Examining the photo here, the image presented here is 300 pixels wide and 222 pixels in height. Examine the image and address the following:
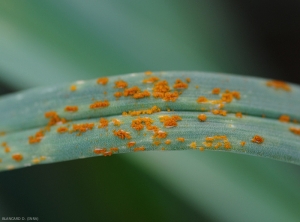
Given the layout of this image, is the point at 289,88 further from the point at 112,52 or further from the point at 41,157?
the point at 41,157

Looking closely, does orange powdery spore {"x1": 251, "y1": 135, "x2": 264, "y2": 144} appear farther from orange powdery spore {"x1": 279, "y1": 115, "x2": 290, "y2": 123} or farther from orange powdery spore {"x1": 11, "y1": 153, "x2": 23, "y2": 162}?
orange powdery spore {"x1": 11, "y1": 153, "x2": 23, "y2": 162}

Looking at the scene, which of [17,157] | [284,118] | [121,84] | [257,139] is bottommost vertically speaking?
[257,139]

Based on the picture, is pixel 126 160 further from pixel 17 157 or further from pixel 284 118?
pixel 284 118

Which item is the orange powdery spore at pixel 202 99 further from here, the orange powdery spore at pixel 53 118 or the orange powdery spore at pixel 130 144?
the orange powdery spore at pixel 53 118

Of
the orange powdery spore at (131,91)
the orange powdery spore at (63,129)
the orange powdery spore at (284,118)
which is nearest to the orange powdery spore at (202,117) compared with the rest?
the orange powdery spore at (131,91)

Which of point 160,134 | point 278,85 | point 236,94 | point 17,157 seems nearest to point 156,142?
point 160,134
